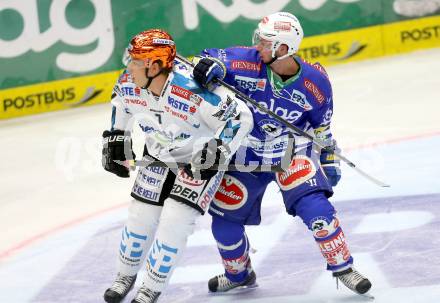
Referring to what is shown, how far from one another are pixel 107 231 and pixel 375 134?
318 cm

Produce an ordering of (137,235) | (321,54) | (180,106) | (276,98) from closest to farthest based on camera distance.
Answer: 1. (180,106)
2. (137,235)
3. (276,98)
4. (321,54)

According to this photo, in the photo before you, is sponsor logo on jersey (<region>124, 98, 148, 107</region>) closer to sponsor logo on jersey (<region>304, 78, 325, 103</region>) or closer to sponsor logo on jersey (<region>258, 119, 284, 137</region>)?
sponsor logo on jersey (<region>258, 119, 284, 137</region>)

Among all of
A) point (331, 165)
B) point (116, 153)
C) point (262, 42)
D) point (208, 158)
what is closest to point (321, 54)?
point (331, 165)

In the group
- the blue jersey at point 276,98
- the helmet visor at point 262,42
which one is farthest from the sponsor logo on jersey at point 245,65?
the helmet visor at point 262,42

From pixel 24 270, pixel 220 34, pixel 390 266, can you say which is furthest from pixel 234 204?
pixel 220 34

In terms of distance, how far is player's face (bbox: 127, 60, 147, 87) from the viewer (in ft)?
18.0

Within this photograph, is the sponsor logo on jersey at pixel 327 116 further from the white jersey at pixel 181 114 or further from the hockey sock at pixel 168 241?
the hockey sock at pixel 168 241

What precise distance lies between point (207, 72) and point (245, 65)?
18.0 inches

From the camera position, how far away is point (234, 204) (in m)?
5.95

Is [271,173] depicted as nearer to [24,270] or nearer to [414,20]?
[24,270]

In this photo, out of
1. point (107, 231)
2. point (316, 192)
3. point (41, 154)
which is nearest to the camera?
point (316, 192)

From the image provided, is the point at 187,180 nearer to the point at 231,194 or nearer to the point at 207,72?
the point at 231,194

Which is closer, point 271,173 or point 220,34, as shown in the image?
point 271,173

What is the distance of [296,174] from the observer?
581 centimetres
